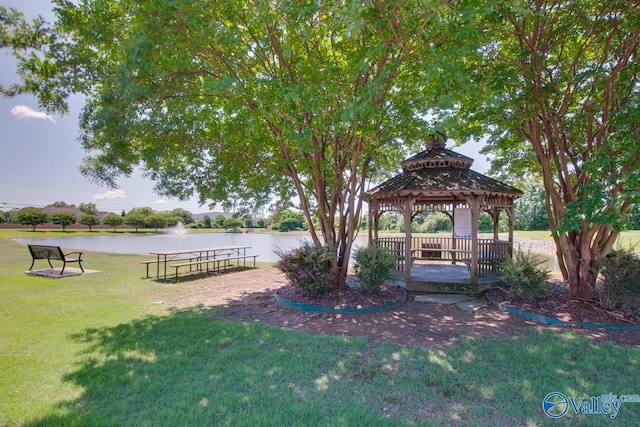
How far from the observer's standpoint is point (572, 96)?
632 centimetres

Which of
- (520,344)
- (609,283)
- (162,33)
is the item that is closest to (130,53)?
(162,33)

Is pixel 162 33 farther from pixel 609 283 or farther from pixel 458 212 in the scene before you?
pixel 609 283

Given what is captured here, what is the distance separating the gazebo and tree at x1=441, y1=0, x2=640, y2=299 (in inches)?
53.9

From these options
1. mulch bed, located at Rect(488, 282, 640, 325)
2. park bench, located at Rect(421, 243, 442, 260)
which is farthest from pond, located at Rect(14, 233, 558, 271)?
mulch bed, located at Rect(488, 282, 640, 325)

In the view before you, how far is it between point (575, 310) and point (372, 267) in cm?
358

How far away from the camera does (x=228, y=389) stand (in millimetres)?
3072

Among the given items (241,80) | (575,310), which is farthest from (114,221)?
(575,310)

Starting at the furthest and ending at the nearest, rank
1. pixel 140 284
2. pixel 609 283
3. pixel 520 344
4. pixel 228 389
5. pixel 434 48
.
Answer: pixel 140 284, pixel 609 283, pixel 434 48, pixel 520 344, pixel 228 389

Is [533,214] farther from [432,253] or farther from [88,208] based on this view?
[88,208]

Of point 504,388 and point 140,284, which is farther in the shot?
point 140,284

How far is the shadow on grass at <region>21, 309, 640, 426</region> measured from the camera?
2654 mm

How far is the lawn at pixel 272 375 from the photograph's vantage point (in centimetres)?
266

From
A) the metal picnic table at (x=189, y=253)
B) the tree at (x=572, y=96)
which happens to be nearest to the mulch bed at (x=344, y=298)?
the tree at (x=572, y=96)

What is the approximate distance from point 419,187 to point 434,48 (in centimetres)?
360
